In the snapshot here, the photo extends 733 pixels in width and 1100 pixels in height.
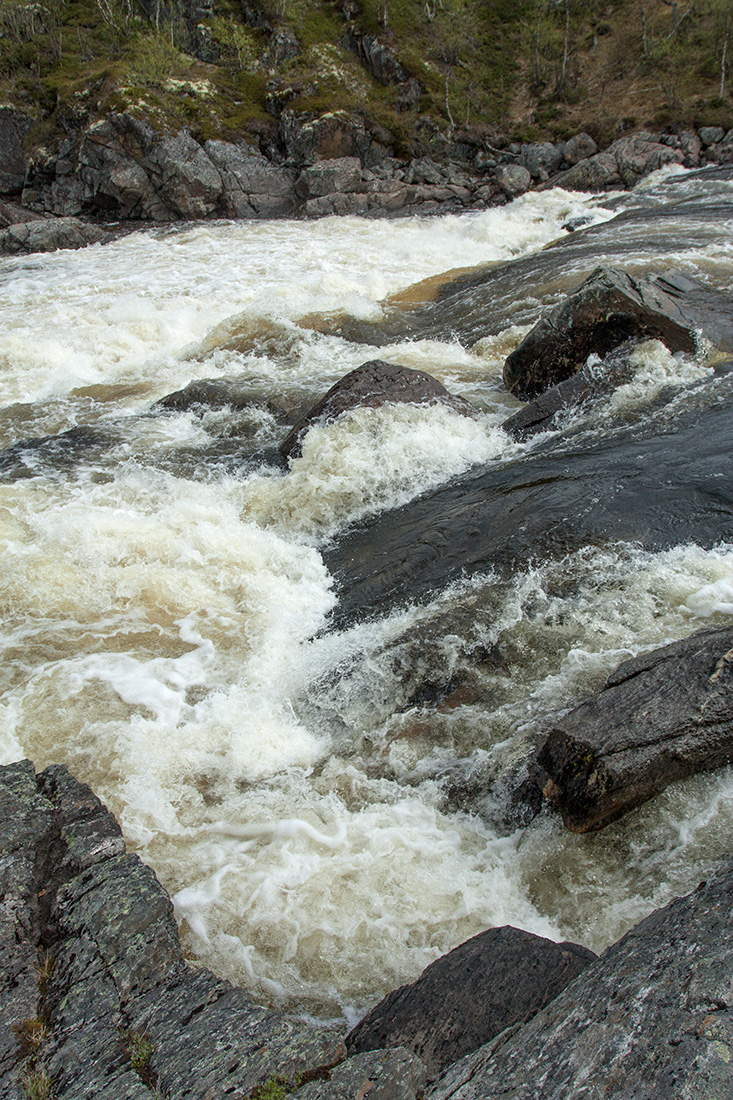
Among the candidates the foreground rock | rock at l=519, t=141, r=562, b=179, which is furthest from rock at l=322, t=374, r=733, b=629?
rock at l=519, t=141, r=562, b=179

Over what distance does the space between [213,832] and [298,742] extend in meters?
1.17

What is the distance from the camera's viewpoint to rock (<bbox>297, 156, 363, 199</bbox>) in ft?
121

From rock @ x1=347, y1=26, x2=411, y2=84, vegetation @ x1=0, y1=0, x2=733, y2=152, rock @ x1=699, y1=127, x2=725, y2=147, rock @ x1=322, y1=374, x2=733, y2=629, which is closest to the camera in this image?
rock @ x1=322, y1=374, x2=733, y2=629

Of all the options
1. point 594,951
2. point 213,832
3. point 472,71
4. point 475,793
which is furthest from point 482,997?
point 472,71

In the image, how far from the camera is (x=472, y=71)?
156 ft

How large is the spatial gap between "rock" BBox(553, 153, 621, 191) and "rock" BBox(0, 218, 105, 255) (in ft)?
83.4

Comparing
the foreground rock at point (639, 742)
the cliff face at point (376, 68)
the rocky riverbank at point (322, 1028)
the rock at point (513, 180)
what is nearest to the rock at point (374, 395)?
the foreground rock at point (639, 742)

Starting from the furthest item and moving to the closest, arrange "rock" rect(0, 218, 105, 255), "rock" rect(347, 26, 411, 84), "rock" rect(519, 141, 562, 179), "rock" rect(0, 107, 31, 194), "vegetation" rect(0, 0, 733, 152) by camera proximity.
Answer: "rock" rect(347, 26, 411, 84), "vegetation" rect(0, 0, 733, 152), "rock" rect(0, 107, 31, 194), "rock" rect(519, 141, 562, 179), "rock" rect(0, 218, 105, 255)

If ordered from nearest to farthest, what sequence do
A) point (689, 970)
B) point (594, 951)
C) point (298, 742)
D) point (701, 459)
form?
point (689, 970) → point (594, 951) → point (298, 742) → point (701, 459)

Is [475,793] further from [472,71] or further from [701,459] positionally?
[472,71]

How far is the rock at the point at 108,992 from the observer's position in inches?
120

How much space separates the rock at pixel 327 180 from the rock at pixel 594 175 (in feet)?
38.5

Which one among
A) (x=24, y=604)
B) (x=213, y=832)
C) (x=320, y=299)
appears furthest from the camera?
(x=320, y=299)

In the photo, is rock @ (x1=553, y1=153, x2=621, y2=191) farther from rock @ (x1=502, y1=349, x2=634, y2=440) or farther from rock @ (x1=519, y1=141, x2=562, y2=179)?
rock @ (x1=502, y1=349, x2=634, y2=440)
